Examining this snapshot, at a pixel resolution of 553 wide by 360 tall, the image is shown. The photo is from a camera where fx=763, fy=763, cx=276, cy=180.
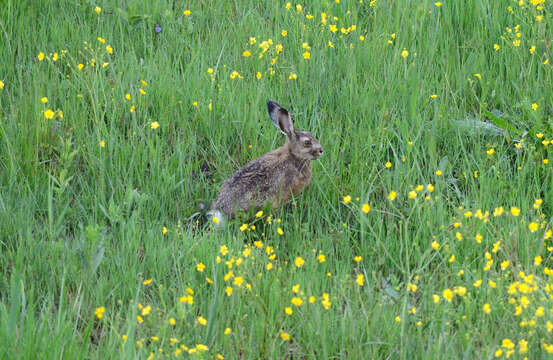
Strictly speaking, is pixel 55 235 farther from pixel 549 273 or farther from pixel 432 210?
pixel 549 273

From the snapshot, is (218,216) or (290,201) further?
(290,201)

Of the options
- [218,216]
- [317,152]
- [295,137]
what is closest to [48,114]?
[218,216]

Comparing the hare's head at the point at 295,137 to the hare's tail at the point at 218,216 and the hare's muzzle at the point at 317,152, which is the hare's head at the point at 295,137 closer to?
the hare's muzzle at the point at 317,152

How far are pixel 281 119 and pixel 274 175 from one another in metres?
0.46

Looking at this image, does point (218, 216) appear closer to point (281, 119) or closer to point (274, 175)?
point (274, 175)

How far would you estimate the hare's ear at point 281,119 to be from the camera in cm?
574

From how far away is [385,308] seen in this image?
4.20 m

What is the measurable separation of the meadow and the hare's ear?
0.36 meters

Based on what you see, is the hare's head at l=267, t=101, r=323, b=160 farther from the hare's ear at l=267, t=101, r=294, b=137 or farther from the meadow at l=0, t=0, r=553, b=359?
the meadow at l=0, t=0, r=553, b=359

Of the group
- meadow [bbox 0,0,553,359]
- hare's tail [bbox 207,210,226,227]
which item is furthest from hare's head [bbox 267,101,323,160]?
hare's tail [bbox 207,210,226,227]

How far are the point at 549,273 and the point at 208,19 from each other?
4274mm

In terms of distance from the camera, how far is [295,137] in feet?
19.1

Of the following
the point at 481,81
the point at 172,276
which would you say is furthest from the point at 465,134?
the point at 172,276

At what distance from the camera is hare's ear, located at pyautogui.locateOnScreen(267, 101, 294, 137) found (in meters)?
5.74
